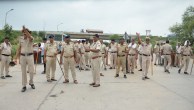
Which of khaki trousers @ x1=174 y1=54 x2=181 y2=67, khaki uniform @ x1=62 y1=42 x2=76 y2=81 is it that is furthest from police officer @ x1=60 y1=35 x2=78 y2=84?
khaki trousers @ x1=174 y1=54 x2=181 y2=67

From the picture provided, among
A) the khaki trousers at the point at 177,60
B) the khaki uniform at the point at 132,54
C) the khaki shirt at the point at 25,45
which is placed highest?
the khaki shirt at the point at 25,45

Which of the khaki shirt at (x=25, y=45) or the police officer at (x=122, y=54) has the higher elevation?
the khaki shirt at (x=25, y=45)

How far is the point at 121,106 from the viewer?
26.9ft

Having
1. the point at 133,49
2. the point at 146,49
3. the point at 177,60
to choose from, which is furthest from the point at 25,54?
the point at 177,60

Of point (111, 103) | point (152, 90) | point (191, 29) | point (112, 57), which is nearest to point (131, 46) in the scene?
point (112, 57)

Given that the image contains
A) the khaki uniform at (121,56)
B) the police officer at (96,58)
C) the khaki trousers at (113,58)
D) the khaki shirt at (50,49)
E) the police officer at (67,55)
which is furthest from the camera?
the khaki trousers at (113,58)

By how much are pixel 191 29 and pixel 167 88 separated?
4999cm

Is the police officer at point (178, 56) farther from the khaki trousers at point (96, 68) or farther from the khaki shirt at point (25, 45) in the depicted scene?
the khaki shirt at point (25, 45)

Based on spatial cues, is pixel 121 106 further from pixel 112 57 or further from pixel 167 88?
pixel 112 57

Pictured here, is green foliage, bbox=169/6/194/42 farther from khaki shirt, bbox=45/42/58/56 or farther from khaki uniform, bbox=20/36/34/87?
khaki uniform, bbox=20/36/34/87

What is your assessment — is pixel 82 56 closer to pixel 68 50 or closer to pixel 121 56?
pixel 121 56

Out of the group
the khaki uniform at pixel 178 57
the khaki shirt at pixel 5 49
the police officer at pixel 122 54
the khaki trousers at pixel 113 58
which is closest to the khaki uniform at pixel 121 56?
the police officer at pixel 122 54

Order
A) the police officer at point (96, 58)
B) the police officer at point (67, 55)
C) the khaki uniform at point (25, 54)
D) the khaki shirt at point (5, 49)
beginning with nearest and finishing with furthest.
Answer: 1. the khaki uniform at point (25, 54)
2. the police officer at point (96, 58)
3. the police officer at point (67, 55)
4. the khaki shirt at point (5, 49)

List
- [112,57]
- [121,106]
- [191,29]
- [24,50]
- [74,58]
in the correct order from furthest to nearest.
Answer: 1. [191,29]
2. [112,57]
3. [74,58]
4. [24,50]
5. [121,106]
